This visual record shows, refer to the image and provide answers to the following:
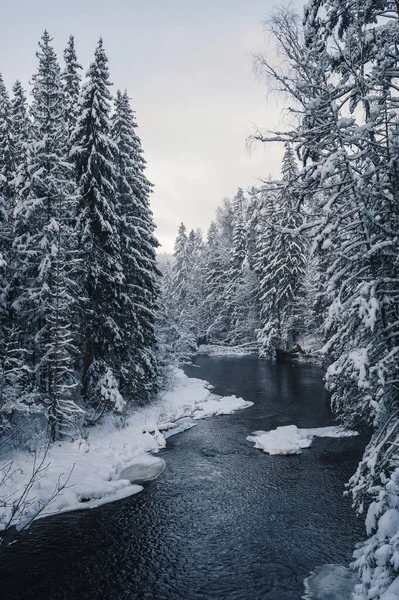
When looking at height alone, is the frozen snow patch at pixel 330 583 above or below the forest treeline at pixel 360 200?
below

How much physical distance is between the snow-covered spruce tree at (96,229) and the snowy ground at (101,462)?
193 centimetres

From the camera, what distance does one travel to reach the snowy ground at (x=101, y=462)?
37.6ft

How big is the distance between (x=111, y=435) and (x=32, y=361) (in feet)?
15.6

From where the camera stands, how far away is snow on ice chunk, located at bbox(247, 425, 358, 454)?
53.0 feet

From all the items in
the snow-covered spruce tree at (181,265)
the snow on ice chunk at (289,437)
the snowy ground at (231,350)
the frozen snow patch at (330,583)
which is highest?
the snow-covered spruce tree at (181,265)

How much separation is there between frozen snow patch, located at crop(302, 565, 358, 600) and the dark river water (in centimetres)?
23

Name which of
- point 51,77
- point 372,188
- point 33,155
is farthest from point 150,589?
point 51,77

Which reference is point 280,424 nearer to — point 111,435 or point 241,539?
point 111,435

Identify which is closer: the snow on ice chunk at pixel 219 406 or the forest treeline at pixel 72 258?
the forest treeline at pixel 72 258

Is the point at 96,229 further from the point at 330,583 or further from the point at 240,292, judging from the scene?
the point at 240,292

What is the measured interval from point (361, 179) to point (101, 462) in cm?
1291

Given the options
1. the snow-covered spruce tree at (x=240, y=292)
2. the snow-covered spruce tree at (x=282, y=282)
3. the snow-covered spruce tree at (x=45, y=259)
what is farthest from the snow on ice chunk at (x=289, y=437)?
the snow-covered spruce tree at (x=240, y=292)

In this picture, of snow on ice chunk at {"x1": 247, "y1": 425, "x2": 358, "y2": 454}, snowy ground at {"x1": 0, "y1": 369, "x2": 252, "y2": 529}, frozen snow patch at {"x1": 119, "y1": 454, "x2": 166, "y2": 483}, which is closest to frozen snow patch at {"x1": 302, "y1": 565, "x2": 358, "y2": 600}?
snowy ground at {"x1": 0, "y1": 369, "x2": 252, "y2": 529}

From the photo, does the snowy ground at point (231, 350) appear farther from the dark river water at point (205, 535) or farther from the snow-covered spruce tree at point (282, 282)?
the dark river water at point (205, 535)
